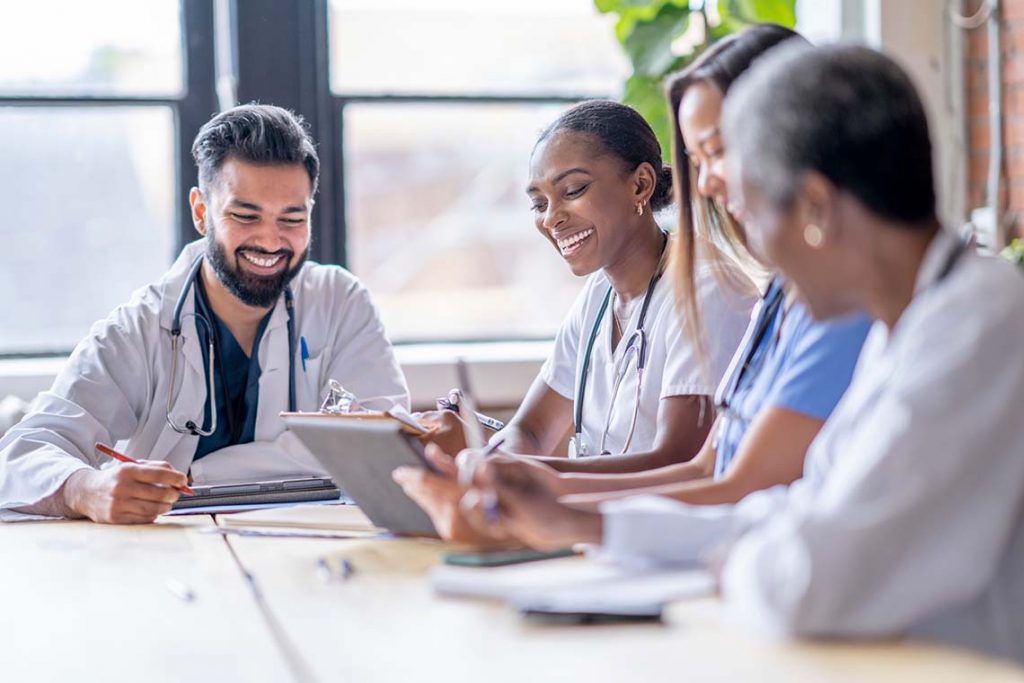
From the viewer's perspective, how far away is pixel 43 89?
3885mm

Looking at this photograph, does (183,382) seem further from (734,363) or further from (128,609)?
(734,363)

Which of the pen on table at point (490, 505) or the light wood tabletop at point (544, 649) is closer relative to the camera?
the light wood tabletop at point (544, 649)

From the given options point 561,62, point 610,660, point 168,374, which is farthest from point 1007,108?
point 610,660

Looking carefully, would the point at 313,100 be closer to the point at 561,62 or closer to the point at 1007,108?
the point at 561,62

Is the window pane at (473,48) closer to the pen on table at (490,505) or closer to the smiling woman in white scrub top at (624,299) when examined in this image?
the smiling woman in white scrub top at (624,299)

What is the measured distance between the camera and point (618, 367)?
2.45 metres

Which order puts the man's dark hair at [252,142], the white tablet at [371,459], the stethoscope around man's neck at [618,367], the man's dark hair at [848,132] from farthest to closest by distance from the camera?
1. the man's dark hair at [252,142]
2. the stethoscope around man's neck at [618,367]
3. the white tablet at [371,459]
4. the man's dark hair at [848,132]

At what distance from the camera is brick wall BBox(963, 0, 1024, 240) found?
3.80 meters

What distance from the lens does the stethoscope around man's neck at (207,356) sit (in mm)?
2549

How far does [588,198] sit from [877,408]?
1.33 meters

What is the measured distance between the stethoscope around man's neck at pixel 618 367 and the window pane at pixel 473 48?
1.66 meters

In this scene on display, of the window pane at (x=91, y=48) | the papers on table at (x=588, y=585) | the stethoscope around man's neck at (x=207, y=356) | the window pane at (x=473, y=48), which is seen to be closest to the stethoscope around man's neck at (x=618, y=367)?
the stethoscope around man's neck at (x=207, y=356)

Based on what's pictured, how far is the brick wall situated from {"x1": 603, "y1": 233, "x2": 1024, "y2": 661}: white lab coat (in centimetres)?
283

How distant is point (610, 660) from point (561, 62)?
333 cm
